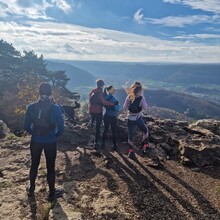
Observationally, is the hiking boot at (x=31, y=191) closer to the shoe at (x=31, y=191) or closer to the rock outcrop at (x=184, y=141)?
the shoe at (x=31, y=191)

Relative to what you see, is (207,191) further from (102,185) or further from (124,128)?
(124,128)

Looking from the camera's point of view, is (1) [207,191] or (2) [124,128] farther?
(2) [124,128]

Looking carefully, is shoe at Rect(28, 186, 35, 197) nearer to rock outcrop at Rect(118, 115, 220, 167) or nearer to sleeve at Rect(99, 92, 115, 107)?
sleeve at Rect(99, 92, 115, 107)

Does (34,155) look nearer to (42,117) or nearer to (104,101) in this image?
(42,117)

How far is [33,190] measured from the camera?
8797 millimetres

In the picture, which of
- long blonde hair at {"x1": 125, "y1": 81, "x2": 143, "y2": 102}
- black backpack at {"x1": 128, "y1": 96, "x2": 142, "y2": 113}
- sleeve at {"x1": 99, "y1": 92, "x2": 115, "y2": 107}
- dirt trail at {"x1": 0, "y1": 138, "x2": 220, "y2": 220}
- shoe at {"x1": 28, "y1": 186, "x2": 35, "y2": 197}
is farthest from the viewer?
sleeve at {"x1": 99, "y1": 92, "x2": 115, "y2": 107}

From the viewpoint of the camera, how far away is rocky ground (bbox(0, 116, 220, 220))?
795 cm

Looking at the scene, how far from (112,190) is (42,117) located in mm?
3131

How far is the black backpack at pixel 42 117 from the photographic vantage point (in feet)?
26.3

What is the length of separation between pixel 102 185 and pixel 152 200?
1.76 metres

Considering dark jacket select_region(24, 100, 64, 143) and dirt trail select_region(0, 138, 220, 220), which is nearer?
dirt trail select_region(0, 138, 220, 220)

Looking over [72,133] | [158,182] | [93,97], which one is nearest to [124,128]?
[72,133]

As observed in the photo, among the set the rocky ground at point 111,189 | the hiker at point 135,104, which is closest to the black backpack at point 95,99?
the hiker at point 135,104

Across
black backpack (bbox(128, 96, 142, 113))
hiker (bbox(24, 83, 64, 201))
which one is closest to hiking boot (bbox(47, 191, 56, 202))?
hiker (bbox(24, 83, 64, 201))
